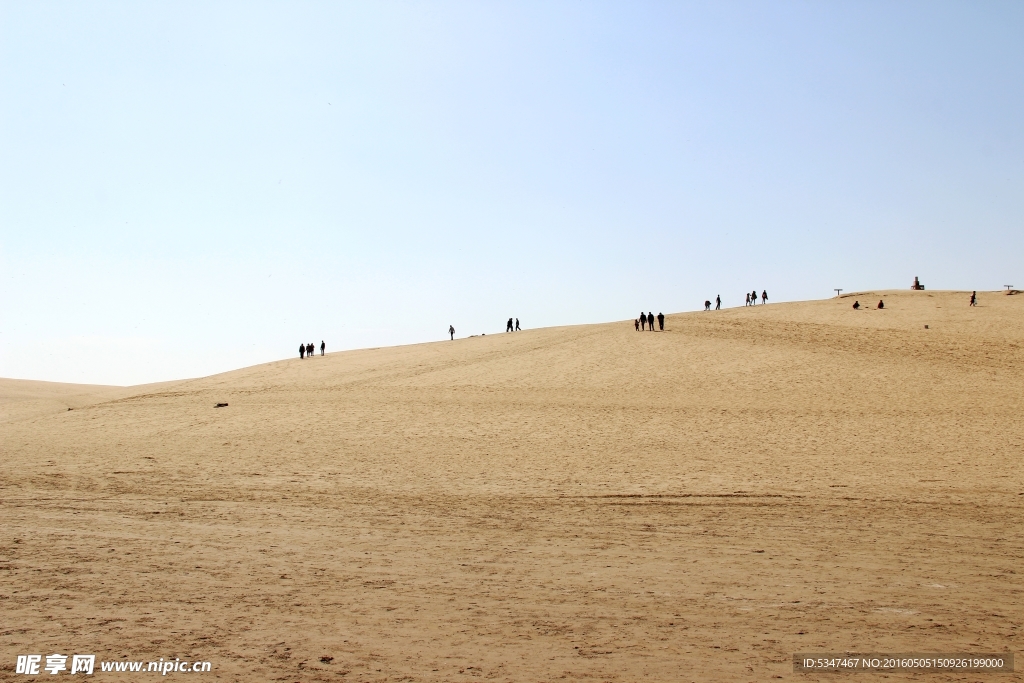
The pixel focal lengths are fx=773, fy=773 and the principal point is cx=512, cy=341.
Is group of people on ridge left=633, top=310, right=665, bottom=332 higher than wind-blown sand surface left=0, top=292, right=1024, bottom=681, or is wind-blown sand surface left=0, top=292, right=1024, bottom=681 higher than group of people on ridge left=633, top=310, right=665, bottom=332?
group of people on ridge left=633, top=310, right=665, bottom=332

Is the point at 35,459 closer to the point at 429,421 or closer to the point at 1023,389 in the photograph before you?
the point at 429,421

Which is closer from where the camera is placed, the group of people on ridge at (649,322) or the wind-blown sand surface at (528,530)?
the wind-blown sand surface at (528,530)

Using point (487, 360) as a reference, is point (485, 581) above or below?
below

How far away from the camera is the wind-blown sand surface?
7.45 meters

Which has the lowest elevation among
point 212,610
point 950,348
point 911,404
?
point 212,610

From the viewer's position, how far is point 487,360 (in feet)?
122

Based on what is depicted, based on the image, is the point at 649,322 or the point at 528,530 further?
the point at 649,322

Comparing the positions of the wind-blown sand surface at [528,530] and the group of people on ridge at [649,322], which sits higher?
the group of people on ridge at [649,322]

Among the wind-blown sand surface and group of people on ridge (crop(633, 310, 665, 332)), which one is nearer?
the wind-blown sand surface

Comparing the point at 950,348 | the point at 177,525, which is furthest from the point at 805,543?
the point at 950,348

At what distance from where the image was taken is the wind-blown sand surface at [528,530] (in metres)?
7.45

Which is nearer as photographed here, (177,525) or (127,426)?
(177,525)

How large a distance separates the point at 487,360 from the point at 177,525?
2575cm

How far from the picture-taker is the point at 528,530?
11.7 metres
